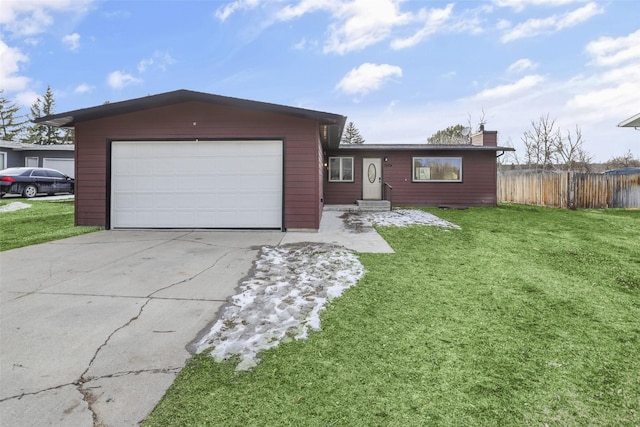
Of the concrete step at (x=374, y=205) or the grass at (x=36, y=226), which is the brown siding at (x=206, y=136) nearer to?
the grass at (x=36, y=226)

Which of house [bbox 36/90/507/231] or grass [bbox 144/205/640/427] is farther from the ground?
house [bbox 36/90/507/231]

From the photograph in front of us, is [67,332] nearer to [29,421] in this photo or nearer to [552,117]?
[29,421]

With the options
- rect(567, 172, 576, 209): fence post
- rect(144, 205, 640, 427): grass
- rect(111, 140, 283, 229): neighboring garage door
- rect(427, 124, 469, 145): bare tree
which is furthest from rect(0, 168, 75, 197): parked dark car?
rect(427, 124, 469, 145): bare tree

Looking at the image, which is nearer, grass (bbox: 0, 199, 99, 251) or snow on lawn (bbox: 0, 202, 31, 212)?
grass (bbox: 0, 199, 99, 251)

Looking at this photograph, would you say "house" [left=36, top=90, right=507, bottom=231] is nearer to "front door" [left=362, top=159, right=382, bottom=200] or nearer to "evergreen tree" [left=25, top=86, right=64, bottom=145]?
"front door" [left=362, top=159, right=382, bottom=200]

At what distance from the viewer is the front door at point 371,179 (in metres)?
13.7

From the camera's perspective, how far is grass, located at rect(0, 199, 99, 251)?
6110 mm

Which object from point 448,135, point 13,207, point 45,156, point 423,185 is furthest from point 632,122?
point 45,156

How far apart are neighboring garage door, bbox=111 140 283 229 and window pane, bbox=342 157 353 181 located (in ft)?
21.8

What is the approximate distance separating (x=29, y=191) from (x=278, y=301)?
1701 cm

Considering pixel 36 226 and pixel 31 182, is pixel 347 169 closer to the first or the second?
pixel 36 226

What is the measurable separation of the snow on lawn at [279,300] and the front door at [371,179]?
863 cm

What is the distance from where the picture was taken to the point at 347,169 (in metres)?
13.8

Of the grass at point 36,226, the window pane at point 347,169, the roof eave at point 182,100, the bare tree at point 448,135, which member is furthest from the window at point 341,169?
the bare tree at point 448,135
